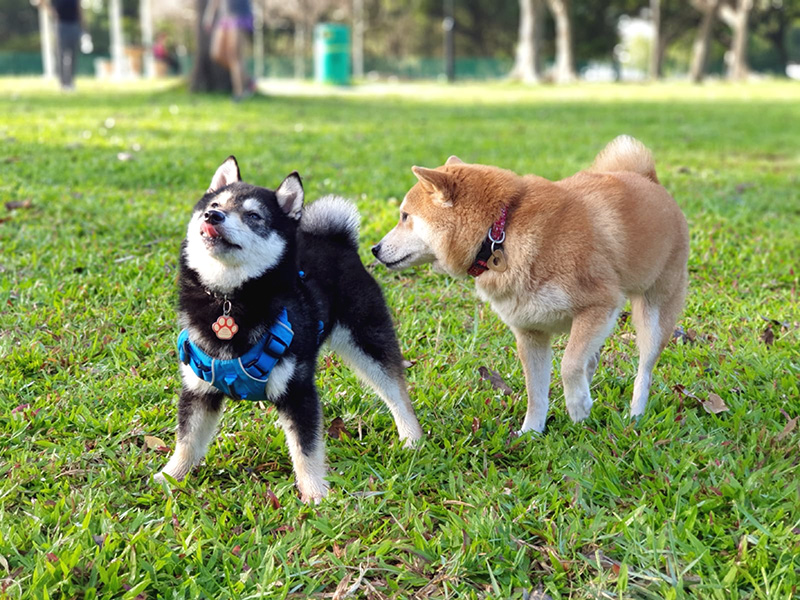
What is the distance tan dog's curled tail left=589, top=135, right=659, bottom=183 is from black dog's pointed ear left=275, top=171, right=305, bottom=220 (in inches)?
72.5

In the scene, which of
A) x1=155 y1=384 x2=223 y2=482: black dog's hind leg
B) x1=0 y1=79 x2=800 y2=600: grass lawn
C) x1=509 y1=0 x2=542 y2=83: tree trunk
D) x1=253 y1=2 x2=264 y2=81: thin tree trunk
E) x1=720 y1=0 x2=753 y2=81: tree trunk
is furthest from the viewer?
x1=253 y1=2 x2=264 y2=81: thin tree trunk

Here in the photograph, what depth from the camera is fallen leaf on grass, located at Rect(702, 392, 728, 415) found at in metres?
3.58

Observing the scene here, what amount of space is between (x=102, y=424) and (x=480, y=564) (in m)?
1.88

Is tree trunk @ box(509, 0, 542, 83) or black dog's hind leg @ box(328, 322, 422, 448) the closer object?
black dog's hind leg @ box(328, 322, 422, 448)

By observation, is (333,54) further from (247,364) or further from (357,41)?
(247,364)

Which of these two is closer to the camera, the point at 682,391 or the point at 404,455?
the point at 404,455

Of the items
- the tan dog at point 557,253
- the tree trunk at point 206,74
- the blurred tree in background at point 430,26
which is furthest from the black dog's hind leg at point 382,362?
the blurred tree in background at point 430,26

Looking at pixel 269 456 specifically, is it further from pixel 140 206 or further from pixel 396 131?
pixel 396 131

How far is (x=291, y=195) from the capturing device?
3.18m

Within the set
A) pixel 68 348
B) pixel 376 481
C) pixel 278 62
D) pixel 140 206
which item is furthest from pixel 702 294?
pixel 278 62

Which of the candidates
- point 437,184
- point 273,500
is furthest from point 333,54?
point 273,500

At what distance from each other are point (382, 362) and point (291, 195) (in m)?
0.85

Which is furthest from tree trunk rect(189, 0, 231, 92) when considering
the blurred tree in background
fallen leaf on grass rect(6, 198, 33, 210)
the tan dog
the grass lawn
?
the blurred tree in background

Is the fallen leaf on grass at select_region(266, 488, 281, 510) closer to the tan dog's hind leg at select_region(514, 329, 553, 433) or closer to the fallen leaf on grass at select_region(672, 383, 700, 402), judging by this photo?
the tan dog's hind leg at select_region(514, 329, 553, 433)
